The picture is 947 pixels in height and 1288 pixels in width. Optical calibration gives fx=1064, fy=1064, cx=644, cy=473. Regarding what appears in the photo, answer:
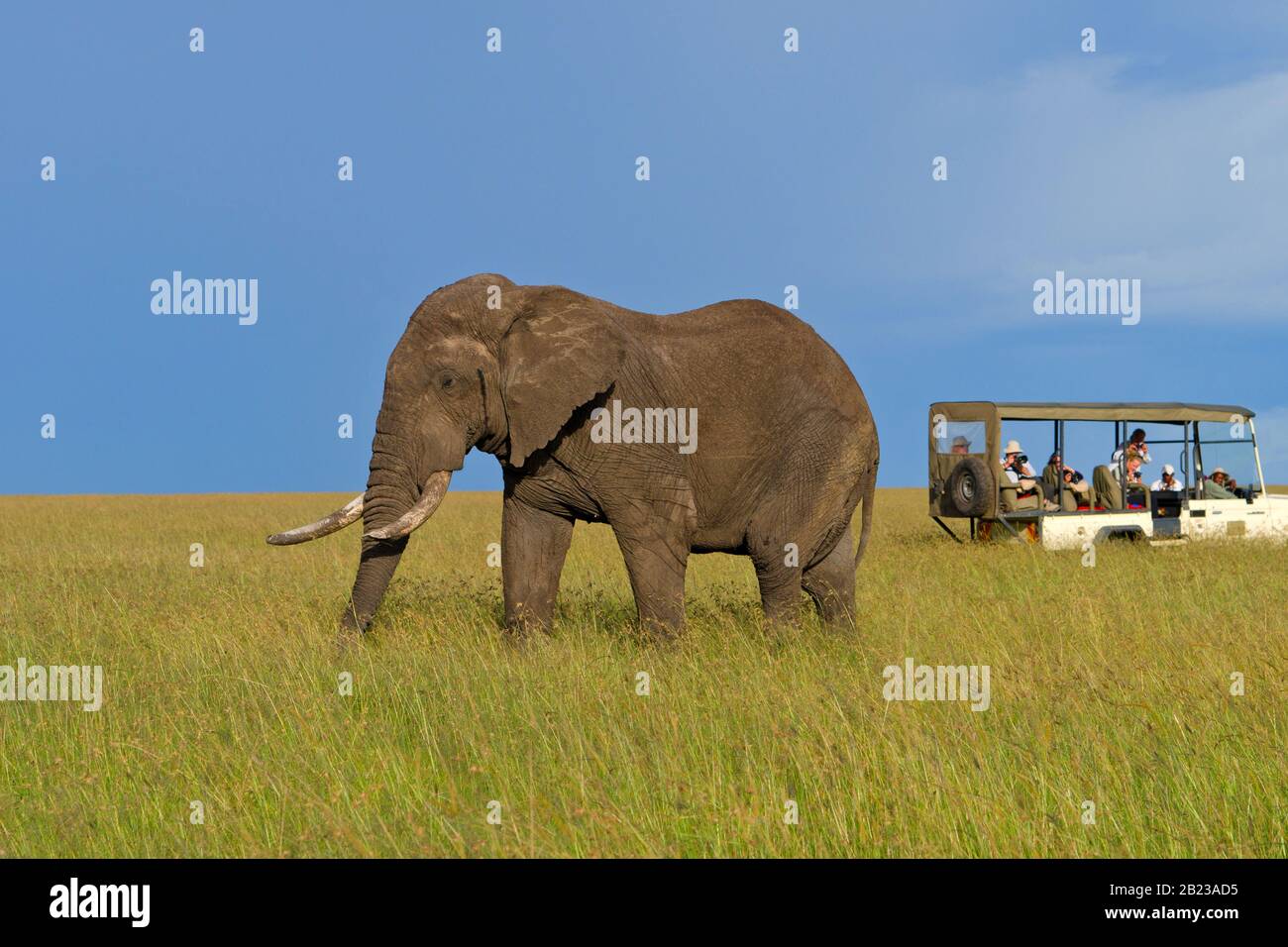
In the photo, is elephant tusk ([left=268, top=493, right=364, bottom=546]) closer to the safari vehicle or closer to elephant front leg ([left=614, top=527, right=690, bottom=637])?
elephant front leg ([left=614, top=527, right=690, bottom=637])

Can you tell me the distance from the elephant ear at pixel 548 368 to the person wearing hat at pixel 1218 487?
14.1 m

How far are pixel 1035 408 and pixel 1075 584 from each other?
211 inches

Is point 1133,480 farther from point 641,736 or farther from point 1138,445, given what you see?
point 641,736

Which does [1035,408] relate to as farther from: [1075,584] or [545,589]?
[545,589]

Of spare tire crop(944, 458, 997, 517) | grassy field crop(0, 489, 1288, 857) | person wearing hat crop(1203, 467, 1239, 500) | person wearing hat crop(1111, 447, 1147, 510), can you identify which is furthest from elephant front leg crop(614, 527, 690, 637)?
person wearing hat crop(1203, 467, 1239, 500)

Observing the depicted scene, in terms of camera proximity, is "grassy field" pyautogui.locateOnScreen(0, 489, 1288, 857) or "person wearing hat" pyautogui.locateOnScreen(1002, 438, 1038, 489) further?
"person wearing hat" pyautogui.locateOnScreen(1002, 438, 1038, 489)

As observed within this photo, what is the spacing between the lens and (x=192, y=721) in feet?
20.1

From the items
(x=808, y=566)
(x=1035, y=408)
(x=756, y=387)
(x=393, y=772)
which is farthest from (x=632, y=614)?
(x=1035, y=408)

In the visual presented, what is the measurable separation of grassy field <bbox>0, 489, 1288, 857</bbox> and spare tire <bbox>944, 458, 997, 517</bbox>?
584cm

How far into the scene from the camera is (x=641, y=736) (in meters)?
5.50

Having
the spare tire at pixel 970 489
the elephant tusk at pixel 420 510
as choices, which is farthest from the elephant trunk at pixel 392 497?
the spare tire at pixel 970 489

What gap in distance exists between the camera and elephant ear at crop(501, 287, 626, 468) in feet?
23.8

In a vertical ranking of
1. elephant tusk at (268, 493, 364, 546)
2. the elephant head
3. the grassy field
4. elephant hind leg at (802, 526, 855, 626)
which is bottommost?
the grassy field

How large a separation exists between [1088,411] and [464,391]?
1249cm
